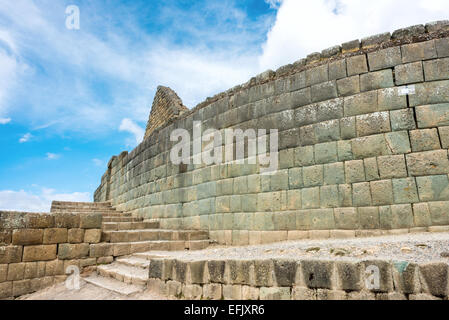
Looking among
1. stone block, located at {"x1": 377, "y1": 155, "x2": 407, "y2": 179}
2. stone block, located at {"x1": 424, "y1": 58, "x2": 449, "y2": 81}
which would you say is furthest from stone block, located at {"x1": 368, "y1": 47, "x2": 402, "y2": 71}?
stone block, located at {"x1": 377, "y1": 155, "x2": 407, "y2": 179}

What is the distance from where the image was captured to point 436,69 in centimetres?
553

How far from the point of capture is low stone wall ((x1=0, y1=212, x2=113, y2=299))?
5902 mm

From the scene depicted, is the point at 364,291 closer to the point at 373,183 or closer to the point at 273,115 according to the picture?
the point at 373,183

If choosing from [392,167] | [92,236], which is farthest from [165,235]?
[392,167]

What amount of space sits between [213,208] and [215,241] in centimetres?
81

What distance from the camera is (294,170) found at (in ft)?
21.4

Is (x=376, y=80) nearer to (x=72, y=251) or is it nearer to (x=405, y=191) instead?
(x=405, y=191)

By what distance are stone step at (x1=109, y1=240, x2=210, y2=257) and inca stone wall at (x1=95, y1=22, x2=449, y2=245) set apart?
0.56 meters

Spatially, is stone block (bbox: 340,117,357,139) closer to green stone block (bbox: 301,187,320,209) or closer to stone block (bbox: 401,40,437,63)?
green stone block (bbox: 301,187,320,209)

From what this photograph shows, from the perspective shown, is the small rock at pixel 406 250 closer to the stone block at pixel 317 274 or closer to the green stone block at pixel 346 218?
the stone block at pixel 317 274

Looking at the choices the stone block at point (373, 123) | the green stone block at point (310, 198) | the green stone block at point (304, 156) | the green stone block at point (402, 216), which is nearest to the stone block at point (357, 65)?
the stone block at point (373, 123)
